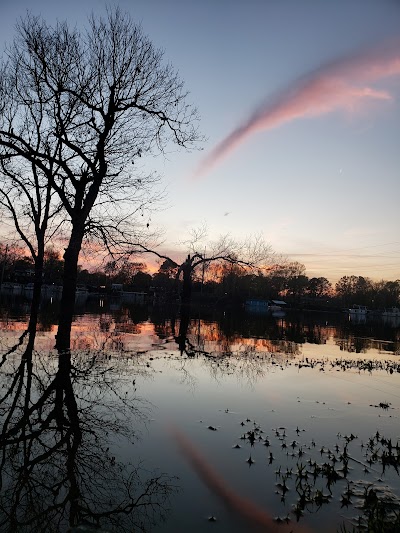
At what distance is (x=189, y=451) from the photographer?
510 cm

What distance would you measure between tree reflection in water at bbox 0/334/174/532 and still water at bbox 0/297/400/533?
17 millimetres

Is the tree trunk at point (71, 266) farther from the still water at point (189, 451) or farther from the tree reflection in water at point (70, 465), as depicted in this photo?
the tree reflection in water at point (70, 465)

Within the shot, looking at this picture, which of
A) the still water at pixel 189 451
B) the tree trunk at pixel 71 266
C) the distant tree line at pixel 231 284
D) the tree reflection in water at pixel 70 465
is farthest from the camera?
the distant tree line at pixel 231 284

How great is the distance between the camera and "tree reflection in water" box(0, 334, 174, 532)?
3443 millimetres

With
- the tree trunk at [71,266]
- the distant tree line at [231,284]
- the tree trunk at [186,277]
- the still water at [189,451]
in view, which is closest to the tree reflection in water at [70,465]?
the still water at [189,451]

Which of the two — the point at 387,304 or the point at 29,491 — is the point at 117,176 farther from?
the point at 387,304

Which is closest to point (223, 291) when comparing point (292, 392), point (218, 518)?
point (292, 392)

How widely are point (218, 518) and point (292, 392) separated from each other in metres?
5.93

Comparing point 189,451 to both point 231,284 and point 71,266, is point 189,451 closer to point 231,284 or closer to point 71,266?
point 71,266

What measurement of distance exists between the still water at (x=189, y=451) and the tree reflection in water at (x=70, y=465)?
17 millimetres

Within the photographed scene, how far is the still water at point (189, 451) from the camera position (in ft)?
11.9

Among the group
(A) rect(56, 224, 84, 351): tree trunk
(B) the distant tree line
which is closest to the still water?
(A) rect(56, 224, 84, 351): tree trunk

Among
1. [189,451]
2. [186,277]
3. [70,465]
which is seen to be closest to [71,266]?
[189,451]

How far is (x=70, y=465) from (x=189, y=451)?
159cm
